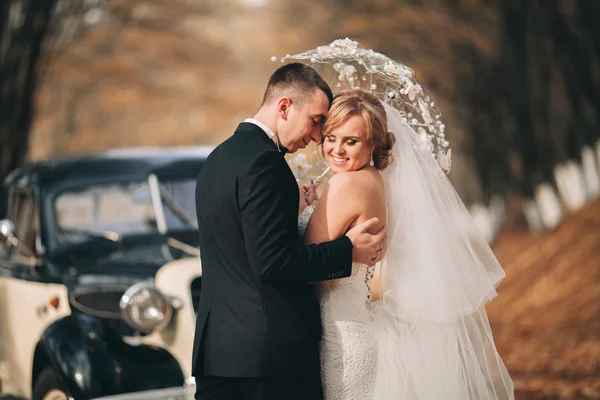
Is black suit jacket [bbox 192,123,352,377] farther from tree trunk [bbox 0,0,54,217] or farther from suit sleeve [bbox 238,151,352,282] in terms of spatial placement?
tree trunk [bbox 0,0,54,217]

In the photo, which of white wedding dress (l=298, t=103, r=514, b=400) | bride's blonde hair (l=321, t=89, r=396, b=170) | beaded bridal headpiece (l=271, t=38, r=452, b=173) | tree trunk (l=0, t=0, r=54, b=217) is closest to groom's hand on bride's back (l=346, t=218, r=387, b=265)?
white wedding dress (l=298, t=103, r=514, b=400)

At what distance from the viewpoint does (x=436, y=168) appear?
4.38 m

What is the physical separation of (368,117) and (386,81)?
54cm

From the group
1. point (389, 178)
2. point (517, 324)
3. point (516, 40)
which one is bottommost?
point (517, 324)

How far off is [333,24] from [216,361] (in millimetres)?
19753

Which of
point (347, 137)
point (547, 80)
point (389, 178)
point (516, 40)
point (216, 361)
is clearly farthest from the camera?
point (516, 40)

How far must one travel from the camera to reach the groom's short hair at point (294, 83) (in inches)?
149

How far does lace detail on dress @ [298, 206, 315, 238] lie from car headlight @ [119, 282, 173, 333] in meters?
1.83

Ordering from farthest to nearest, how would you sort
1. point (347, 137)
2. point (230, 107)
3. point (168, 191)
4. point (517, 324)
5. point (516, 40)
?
point (230, 107) → point (516, 40) → point (517, 324) → point (168, 191) → point (347, 137)

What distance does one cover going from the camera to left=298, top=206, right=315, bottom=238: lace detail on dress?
3943mm

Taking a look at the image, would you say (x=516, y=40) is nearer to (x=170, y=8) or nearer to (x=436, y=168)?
(x=170, y=8)

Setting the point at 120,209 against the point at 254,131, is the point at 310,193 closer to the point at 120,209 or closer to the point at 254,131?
the point at 254,131

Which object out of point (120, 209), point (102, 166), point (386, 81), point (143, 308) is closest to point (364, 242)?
point (386, 81)

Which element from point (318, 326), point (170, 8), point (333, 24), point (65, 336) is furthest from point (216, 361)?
point (333, 24)
